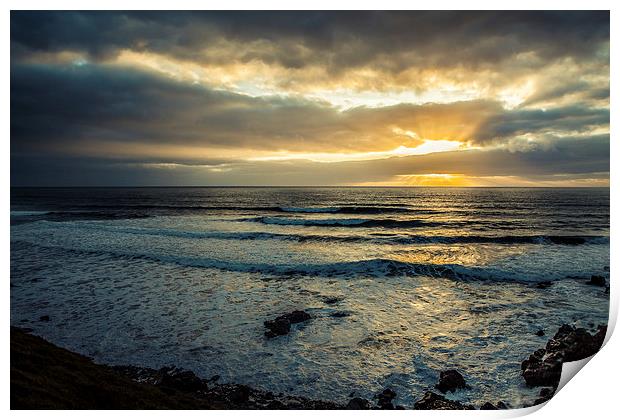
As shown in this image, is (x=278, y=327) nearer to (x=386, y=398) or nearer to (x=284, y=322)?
(x=284, y=322)

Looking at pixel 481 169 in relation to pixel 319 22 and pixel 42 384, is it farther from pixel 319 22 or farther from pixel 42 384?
pixel 42 384

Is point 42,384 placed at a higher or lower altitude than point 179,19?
lower

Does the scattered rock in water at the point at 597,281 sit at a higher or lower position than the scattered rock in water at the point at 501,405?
higher

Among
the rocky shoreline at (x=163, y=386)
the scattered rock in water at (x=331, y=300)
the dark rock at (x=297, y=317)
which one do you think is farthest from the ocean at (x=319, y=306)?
the dark rock at (x=297, y=317)

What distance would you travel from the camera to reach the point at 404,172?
18.3m

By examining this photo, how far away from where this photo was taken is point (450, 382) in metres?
4.71

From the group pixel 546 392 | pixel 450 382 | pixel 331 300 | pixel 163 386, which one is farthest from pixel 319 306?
pixel 546 392

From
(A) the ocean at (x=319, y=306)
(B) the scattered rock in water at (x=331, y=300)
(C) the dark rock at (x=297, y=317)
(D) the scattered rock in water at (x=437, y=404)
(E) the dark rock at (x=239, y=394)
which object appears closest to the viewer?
(D) the scattered rock in water at (x=437, y=404)

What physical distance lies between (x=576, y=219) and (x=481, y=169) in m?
15.0

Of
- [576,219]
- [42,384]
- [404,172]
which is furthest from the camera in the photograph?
[576,219]

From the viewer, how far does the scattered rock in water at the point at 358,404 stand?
436cm

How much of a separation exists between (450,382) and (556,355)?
73.0 inches

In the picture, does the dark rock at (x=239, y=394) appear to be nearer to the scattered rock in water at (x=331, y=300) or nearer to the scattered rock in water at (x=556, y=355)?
the scattered rock in water at (x=331, y=300)
